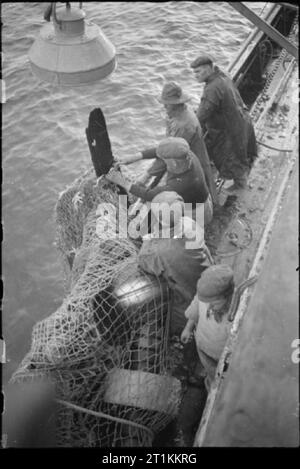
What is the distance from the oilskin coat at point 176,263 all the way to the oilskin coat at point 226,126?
2.25 m

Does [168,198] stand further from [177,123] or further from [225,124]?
[225,124]

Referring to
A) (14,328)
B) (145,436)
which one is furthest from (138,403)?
(14,328)

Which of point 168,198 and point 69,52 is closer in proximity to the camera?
point 69,52

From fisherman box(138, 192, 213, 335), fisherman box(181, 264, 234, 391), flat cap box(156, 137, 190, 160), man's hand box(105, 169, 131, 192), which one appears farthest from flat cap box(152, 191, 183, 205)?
man's hand box(105, 169, 131, 192)

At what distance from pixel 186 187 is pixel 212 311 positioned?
1495 mm

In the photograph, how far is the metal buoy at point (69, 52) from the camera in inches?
107

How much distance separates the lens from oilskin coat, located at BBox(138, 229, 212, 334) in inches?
150

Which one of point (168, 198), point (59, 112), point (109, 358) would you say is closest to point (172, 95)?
point (168, 198)

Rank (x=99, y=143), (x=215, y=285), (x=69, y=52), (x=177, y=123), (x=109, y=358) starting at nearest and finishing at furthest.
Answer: (x=69, y=52), (x=215, y=285), (x=109, y=358), (x=99, y=143), (x=177, y=123)

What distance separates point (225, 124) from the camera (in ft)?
18.3

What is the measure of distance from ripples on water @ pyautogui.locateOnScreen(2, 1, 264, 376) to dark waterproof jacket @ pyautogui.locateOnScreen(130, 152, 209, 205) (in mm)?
3979

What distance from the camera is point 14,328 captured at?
7.34m
